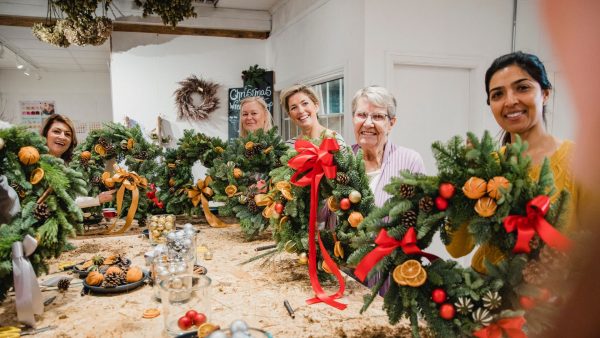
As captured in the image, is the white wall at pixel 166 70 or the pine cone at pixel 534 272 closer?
the pine cone at pixel 534 272

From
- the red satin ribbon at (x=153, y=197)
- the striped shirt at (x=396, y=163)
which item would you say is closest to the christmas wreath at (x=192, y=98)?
the red satin ribbon at (x=153, y=197)

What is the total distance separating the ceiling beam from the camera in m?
4.33

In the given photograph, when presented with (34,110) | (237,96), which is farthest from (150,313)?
(34,110)

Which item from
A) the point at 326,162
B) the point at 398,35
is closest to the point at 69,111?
the point at 398,35

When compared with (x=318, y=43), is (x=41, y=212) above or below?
below

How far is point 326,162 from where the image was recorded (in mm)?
1487

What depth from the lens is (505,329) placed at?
922 millimetres

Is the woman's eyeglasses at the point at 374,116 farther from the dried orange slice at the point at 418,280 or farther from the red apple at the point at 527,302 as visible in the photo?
the red apple at the point at 527,302

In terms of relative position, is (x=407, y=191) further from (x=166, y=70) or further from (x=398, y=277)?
(x=166, y=70)

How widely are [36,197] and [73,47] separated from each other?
6621mm

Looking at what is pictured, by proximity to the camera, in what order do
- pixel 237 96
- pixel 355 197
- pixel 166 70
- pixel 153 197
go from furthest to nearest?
pixel 237 96 → pixel 166 70 → pixel 153 197 → pixel 355 197

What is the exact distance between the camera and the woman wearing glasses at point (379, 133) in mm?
1928

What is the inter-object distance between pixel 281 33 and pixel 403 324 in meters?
→ 4.25

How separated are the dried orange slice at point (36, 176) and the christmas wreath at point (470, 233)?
1193 mm
